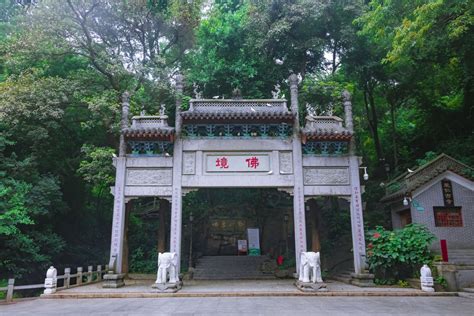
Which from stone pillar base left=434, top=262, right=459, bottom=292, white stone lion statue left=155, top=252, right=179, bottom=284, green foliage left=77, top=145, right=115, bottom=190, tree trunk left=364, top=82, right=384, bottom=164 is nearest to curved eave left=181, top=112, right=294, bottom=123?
green foliage left=77, top=145, right=115, bottom=190

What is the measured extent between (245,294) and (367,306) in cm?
295

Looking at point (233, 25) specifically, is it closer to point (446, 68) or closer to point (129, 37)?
point (129, 37)

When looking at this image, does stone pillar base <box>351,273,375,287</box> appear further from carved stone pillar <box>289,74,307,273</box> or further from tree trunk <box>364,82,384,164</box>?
tree trunk <box>364,82,384,164</box>

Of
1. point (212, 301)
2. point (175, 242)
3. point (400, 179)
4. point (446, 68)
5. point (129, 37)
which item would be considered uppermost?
point (129, 37)

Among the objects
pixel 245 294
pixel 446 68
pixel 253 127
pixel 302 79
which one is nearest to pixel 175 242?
pixel 245 294

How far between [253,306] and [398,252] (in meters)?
5.03

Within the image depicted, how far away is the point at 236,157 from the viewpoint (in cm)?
1088

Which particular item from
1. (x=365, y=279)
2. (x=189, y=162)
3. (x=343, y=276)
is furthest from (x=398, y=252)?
(x=189, y=162)

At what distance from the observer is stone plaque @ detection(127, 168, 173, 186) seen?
420 inches

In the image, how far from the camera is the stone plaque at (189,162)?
10.8m

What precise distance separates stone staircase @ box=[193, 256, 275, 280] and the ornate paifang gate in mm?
4122

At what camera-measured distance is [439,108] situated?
55.8 ft

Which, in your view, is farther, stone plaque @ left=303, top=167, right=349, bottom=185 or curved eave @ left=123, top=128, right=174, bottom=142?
stone plaque @ left=303, top=167, right=349, bottom=185

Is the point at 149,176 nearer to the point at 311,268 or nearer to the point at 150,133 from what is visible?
the point at 150,133
